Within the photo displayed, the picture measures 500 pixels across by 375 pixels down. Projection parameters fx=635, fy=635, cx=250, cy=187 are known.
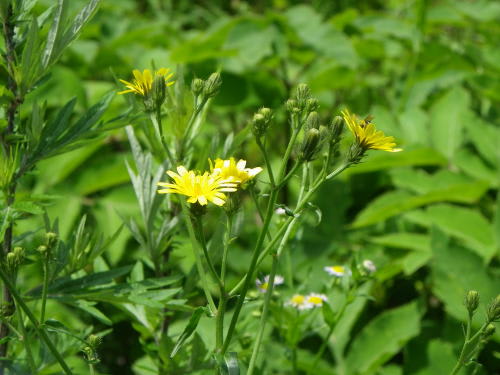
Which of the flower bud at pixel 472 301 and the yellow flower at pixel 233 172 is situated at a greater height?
the yellow flower at pixel 233 172

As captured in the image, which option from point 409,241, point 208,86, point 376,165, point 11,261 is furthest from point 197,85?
point 376,165

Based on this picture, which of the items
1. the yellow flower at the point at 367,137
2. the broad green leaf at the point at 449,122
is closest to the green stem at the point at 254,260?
the yellow flower at the point at 367,137

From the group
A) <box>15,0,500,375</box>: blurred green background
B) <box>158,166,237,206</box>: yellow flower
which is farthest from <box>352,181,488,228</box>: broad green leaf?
<box>158,166,237,206</box>: yellow flower

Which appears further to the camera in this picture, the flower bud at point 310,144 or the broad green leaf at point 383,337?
the broad green leaf at point 383,337

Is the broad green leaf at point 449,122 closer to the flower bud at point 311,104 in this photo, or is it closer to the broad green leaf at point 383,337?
the broad green leaf at point 383,337

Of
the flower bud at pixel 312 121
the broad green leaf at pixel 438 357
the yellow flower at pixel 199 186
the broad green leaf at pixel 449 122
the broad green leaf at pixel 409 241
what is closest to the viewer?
the yellow flower at pixel 199 186

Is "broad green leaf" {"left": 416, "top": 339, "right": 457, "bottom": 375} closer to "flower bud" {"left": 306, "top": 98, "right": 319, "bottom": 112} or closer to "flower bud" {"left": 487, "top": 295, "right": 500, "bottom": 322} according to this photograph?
"flower bud" {"left": 487, "top": 295, "right": 500, "bottom": 322}
